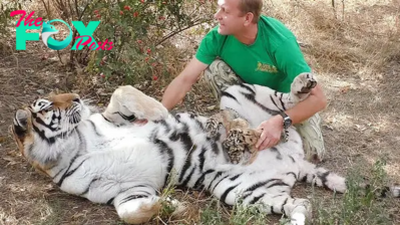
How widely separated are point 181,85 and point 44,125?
85cm

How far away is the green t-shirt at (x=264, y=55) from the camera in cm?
297

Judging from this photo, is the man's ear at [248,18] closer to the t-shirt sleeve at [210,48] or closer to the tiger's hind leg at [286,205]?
the t-shirt sleeve at [210,48]

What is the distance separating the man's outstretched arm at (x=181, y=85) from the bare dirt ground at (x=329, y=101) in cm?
60

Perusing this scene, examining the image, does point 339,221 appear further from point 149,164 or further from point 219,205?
point 149,164

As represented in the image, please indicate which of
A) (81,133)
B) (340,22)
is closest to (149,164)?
(81,133)

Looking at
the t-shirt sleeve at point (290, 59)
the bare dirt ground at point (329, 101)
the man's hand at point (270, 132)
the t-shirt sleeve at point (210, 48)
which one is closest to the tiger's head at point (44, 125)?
the bare dirt ground at point (329, 101)

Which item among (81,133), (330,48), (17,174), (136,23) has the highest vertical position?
(136,23)

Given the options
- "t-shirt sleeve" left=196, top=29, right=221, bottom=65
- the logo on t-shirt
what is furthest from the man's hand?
"t-shirt sleeve" left=196, top=29, right=221, bottom=65

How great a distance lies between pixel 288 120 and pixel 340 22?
260 centimetres

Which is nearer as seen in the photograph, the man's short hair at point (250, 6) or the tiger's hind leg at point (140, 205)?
the tiger's hind leg at point (140, 205)

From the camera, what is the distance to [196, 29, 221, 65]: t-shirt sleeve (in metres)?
3.25

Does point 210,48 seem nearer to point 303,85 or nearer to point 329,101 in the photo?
point 303,85

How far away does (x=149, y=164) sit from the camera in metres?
2.86

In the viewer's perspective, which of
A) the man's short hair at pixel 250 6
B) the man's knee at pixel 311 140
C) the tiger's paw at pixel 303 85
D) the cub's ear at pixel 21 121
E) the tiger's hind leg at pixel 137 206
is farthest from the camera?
the man's knee at pixel 311 140
